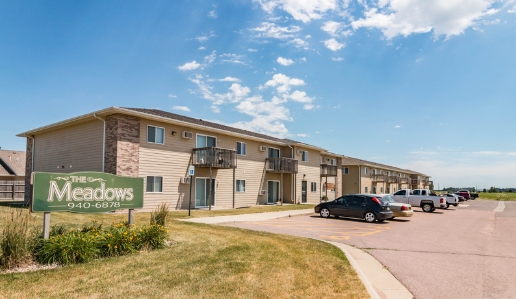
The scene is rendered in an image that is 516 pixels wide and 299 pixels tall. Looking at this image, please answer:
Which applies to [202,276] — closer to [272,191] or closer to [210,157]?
[210,157]

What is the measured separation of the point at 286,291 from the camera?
222 inches

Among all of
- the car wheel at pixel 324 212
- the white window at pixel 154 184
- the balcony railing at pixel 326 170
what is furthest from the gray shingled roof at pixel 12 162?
the balcony railing at pixel 326 170

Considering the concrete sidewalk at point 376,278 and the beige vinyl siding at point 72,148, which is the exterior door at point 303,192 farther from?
the concrete sidewalk at point 376,278

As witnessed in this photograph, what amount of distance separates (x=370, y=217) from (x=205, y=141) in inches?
469

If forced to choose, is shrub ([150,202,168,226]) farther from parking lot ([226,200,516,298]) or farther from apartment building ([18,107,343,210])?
apartment building ([18,107,343,210])

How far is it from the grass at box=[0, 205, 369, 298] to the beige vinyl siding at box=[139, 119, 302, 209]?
1268cm

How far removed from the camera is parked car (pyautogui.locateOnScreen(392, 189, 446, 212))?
2692 cm

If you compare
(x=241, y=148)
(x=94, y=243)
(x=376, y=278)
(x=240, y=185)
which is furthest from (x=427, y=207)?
(x=94, y=243)

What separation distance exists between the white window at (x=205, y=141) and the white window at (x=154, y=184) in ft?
12.6

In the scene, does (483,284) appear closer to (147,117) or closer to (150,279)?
(150,279)

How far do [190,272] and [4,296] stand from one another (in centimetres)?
273

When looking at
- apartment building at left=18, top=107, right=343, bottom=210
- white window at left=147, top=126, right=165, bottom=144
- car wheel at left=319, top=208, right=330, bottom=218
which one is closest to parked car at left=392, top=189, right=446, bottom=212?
apartment building at left=18, top=107, right=343, bottom=210

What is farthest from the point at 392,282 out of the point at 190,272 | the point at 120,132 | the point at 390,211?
the point at 120,132

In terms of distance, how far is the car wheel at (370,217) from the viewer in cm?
1739
